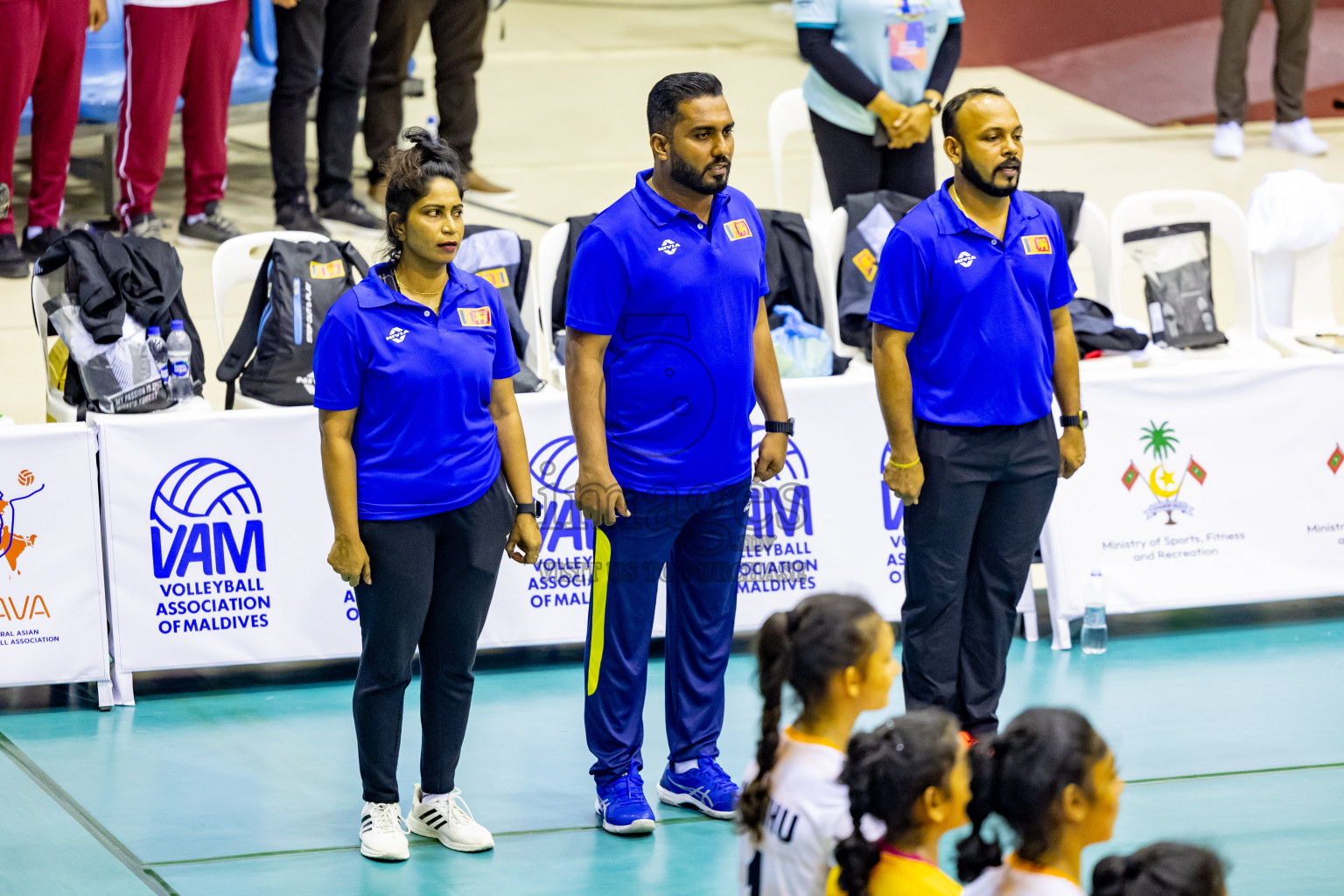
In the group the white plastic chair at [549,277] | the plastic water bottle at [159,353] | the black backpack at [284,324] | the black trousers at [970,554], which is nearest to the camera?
the black trousers at [970,554]

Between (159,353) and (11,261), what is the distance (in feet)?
9.22

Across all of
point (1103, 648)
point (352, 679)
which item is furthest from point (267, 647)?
point (1103, 648)

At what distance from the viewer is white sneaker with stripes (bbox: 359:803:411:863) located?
15.5ft

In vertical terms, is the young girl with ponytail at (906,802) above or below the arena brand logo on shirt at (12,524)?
below

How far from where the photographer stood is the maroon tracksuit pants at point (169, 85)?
8.50 meters

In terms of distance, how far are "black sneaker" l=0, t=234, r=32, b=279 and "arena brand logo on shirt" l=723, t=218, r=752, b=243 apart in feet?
16.6

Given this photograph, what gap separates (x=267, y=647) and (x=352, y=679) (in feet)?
1.06

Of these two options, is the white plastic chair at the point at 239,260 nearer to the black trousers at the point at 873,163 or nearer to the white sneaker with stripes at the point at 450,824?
the black trousers at the point at 873,163

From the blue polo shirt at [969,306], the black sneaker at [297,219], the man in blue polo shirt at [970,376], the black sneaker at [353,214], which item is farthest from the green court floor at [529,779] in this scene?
the black sneaker at [353,214]

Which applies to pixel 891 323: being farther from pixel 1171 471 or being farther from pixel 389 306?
pixel 1171 471

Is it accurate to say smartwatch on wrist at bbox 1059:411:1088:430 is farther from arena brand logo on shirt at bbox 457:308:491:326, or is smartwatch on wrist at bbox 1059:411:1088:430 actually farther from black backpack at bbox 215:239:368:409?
black backpack at bbox 215:239:368:409

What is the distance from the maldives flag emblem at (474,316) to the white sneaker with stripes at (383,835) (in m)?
1.33

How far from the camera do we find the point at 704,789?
4.98 meters

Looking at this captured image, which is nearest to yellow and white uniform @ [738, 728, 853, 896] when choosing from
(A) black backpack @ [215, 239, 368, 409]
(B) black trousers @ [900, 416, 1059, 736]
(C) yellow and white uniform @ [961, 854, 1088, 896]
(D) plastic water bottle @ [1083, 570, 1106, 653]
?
(C) yellow and white uniform @ [961, 854, 1088, 896]
